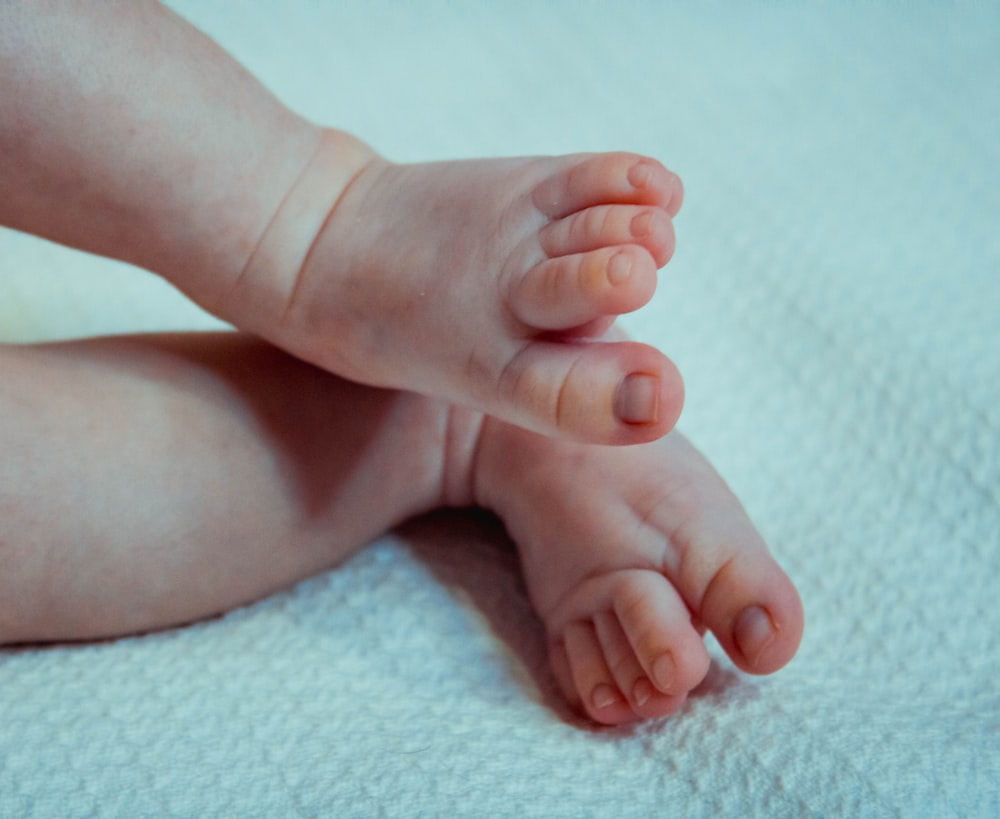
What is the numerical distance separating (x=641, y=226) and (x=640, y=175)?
0.11 ft

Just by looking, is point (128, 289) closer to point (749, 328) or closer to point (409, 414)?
point (409, 414)

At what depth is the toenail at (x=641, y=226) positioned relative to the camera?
1.60 feet

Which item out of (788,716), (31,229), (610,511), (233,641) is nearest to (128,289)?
(31,229)

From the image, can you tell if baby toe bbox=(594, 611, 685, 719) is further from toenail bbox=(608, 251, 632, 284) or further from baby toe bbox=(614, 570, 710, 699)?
toenail bbox=(608, 251, 632, 284)

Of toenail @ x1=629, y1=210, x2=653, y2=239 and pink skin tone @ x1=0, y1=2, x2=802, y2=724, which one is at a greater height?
toenail @ x1=629, y1=210, x2=653, y2=239

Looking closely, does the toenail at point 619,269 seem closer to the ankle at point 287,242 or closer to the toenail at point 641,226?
the toenail at point 641,226

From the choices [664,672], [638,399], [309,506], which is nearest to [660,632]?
[664,672]

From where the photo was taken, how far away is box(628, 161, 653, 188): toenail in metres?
0.51

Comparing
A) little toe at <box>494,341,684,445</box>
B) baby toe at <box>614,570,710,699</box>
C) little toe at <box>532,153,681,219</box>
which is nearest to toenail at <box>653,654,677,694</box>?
baby toe at <box>614,570,710,699</box>

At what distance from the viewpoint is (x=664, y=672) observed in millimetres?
518

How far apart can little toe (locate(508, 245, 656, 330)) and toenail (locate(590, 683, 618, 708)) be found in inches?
7.9

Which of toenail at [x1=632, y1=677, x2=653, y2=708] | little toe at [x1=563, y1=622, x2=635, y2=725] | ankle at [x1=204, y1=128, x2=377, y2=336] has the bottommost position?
little toe at [x1=563, y1=622, x2=635, y2=725]

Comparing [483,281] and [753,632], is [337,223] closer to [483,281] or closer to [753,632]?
[483,281]

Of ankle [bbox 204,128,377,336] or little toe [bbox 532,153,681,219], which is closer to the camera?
little toe [bbox 532,153,681,219]
